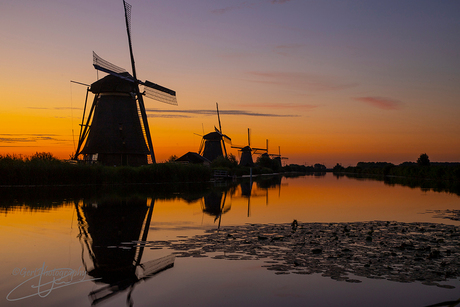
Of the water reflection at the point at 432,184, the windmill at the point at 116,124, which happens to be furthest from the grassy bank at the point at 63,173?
the water reflection at the point at 432,184

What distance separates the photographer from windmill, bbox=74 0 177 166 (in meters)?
32.2

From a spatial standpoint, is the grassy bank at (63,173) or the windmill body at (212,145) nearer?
the grassy bank at (63,173)

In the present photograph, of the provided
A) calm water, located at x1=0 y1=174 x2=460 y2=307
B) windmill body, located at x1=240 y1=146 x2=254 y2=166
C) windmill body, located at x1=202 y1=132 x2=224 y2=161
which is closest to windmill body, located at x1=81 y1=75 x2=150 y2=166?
calm water, located at x1=0 y1=174 x2=460 y2=307

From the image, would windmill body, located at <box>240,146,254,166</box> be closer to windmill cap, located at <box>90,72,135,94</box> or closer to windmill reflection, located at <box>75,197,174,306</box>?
windmill cap, located at <box>90,72,135,94</box>

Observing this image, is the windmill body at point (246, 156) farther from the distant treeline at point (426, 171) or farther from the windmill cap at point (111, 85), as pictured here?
the windmill cap at point (111, 85)

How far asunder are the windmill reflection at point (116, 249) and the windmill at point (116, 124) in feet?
65.8

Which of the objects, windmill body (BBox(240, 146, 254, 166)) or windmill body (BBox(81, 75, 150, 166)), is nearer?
windmill body (BBox(81, 75, 150, 166))

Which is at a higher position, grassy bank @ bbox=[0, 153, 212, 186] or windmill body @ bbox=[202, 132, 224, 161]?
A: windmill body @ bbox=[202, 132, 224, 161]

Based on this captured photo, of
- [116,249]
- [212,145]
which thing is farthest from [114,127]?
[212,145]

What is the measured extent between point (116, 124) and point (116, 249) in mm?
26978

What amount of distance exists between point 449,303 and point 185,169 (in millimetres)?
31135

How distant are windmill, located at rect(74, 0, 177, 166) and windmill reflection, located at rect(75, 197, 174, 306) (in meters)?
20.1

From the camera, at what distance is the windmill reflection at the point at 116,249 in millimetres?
5102

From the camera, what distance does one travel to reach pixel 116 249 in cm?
710
